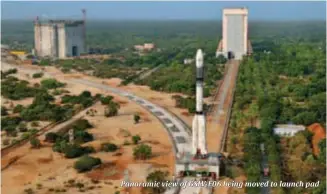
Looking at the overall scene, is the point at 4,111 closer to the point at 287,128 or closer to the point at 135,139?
the point at 135,139

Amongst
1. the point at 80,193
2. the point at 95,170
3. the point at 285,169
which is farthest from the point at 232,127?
the point at 80,193

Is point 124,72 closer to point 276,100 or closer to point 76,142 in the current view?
point 276,100

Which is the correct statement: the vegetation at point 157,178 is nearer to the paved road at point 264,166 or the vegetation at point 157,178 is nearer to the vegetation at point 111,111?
the paved road at point 264,166

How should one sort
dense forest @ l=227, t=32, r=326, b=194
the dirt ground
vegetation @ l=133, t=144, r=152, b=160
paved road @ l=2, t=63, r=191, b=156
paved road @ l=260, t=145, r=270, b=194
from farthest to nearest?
paved road @ l=2, t=63, r=191, b=156
vegetation @ l=133, t=144, r=152, b=160
dense forest @ l=227, t=32, r=326, b=194
the dirt ground
paved road @ l=260, t=145, r=270, b=194

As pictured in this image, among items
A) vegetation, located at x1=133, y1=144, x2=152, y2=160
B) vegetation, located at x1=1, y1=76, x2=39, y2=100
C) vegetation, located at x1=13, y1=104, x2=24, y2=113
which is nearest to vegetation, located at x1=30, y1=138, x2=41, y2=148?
vegetation, located at x1=133, y1=144, x2=152, y2=160

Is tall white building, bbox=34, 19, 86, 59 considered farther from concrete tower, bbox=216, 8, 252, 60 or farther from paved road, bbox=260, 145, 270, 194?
paved road, bbox=260, 145, 270, 194

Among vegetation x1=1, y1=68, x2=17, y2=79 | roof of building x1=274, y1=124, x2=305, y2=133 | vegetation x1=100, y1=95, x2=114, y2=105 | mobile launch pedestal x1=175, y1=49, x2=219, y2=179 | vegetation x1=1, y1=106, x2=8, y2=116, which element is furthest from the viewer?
vegetation x1=1, y1=68, x2=17, y2=79

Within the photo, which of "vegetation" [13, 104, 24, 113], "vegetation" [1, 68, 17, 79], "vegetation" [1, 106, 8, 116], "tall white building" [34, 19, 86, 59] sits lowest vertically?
"vegetation" [1, 106, 8, 116]

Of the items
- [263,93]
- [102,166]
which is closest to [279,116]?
[263,93]

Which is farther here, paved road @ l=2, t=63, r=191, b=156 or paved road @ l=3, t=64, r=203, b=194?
paved road @ l=2, t=63, r=191, b=156
